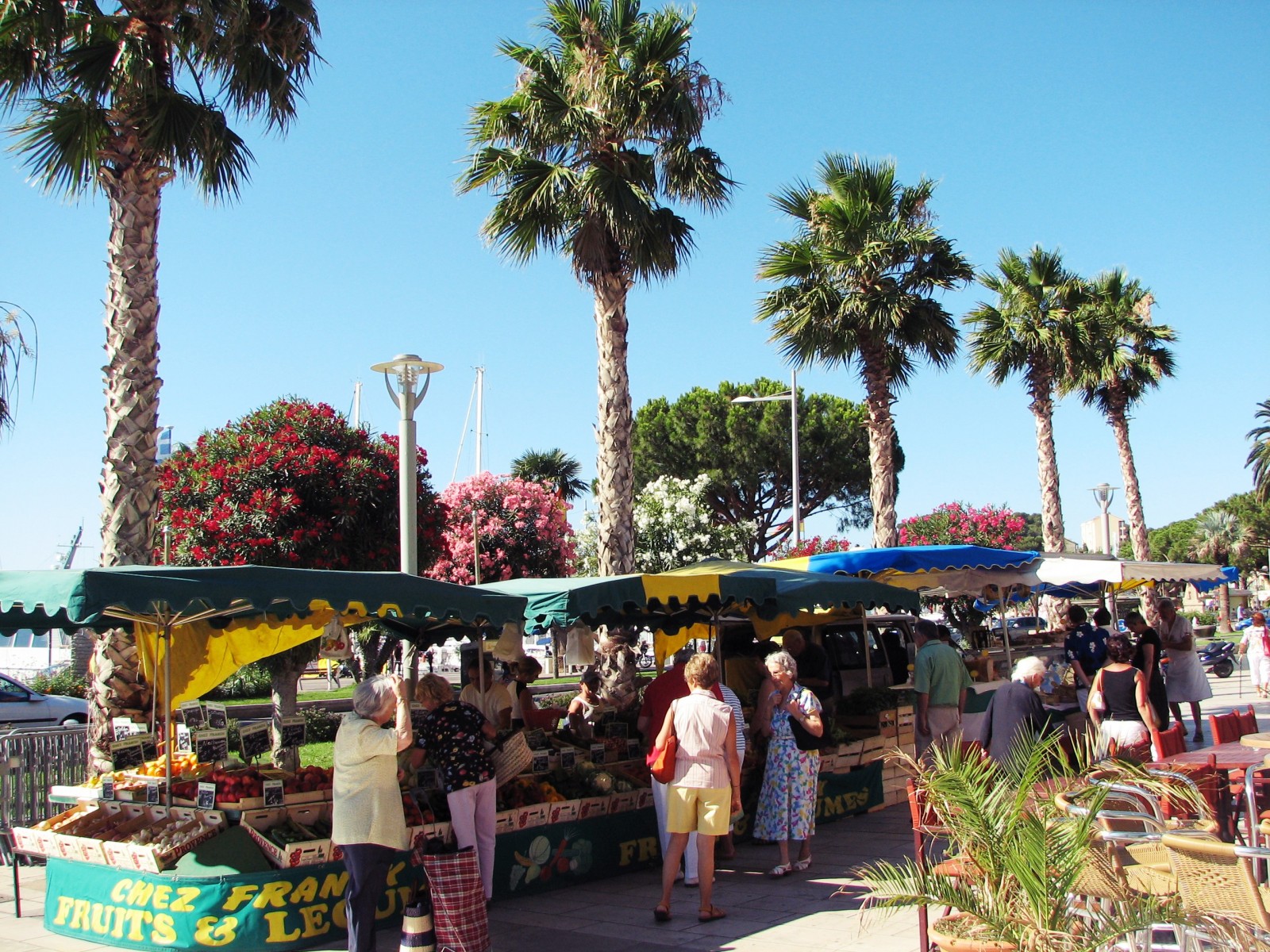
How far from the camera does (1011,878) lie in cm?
385

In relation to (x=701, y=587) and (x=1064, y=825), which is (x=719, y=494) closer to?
Answer: (x=701, y=587)

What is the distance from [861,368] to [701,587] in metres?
11.3

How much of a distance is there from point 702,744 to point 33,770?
6403mm

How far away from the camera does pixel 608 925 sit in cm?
689

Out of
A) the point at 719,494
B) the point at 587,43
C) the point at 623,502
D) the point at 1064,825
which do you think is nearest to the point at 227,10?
the point at 587,43

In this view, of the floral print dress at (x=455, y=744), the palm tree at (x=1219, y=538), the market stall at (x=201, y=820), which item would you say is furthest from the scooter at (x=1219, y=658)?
the palm tree at (x=1219, y=538)

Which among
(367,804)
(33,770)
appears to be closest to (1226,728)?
(367,804)

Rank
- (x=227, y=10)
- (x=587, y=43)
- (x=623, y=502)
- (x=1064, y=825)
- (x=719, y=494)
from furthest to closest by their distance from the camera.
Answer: (x=719, y=494), (x=587, y=43), (x=623, y=502), (x=227, y=10), (x=1064, y=825)

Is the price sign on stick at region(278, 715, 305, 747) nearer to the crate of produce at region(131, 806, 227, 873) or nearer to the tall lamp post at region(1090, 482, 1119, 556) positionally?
the crate of produce at region(131, 806, 227, 873)

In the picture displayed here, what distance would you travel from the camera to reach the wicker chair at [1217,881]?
153 inches

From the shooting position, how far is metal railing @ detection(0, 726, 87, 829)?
9266 mm

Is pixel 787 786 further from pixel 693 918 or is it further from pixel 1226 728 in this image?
pixel 1226 728

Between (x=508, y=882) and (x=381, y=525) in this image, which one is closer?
(x=508, y=882)

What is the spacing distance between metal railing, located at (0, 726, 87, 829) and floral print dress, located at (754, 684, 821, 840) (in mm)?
6346
